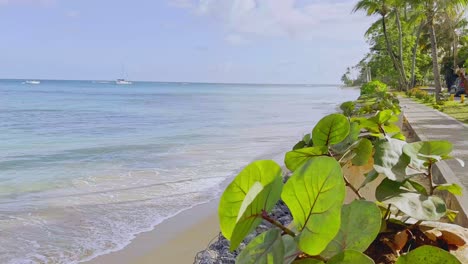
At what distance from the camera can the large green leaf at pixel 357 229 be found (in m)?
0.67

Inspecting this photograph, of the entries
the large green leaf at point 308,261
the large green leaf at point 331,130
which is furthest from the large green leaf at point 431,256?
the large green leaf at point 331,130

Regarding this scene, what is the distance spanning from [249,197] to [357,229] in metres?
0.19

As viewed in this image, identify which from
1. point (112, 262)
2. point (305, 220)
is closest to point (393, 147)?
point (305, 220)

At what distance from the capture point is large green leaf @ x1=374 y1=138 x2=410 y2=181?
94cm

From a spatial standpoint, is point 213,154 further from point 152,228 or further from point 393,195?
point 393,195

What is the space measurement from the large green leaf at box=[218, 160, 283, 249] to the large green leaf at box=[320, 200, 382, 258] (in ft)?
0.38

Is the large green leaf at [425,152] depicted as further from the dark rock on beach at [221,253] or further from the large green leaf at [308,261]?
the dark rock on beach at [221,253]

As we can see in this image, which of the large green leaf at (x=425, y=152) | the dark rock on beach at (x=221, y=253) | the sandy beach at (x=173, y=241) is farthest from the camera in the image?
the sandy beach at (x=173, y=241)

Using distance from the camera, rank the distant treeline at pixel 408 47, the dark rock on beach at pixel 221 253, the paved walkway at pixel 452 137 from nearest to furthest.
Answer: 1. the dark rock on beach at pixel 221 253
2. the paved walkway at pixel 452 137
3. the distant treeline at pixel 408 47

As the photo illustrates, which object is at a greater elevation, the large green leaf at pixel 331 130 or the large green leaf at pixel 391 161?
the large green leaf at pixel 331 130

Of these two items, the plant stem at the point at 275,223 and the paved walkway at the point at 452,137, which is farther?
the paved walkway at the point at 452,137

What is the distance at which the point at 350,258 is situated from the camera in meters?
0.62

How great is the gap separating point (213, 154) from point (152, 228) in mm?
5744

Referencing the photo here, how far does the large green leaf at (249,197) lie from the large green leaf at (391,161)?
37 cm
